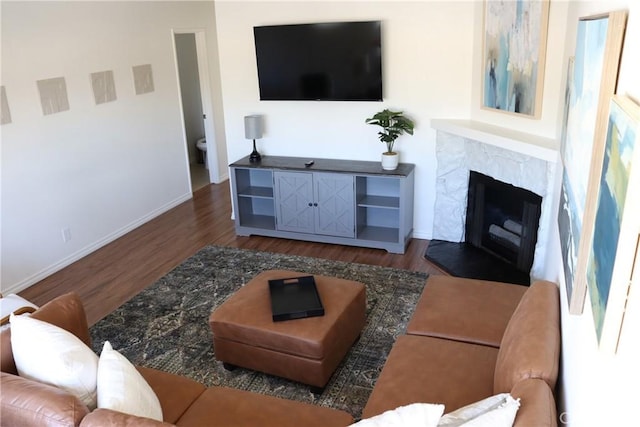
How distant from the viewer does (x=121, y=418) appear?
175 cm

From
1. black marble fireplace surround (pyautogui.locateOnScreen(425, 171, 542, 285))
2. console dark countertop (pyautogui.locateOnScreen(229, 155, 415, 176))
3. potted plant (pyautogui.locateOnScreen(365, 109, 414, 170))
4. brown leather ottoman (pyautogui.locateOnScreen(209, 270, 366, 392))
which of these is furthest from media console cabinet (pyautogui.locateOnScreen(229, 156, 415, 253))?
brown leather ottoman (pyautogui.locateOnScreen(209, 270, 366, 392))

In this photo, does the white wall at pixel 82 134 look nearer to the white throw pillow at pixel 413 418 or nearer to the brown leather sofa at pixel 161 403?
the brown leather sofa at pixel 161 403

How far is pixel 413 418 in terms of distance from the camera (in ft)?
5.35

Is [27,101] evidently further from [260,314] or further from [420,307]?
[420,307]

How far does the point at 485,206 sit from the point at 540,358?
2.85m

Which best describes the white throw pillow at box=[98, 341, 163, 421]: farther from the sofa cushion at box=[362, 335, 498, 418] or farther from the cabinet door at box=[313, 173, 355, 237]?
the cabinet door at box=[313, 173, 355, 237]

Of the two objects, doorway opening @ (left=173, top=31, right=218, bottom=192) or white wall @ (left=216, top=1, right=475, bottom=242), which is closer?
white wall @ (left=216, top=1, right=475, bottom=242)

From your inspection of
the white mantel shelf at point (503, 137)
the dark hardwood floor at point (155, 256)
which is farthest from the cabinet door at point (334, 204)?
the white mantel shelf at point (503, 137)

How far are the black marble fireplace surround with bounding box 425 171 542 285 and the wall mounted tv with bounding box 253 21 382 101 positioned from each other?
Answer: 134 centimetres

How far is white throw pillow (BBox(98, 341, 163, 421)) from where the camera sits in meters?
1.91

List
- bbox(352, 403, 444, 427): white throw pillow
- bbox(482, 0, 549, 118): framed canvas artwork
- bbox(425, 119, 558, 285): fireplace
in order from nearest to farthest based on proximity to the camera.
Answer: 1. bbox(352, 403, 444, 427): white throw pillow
2. bbox(482, 0, 549, 118): framed canvas artwork
3. bbox(425, 119, 558, 285): fireplace

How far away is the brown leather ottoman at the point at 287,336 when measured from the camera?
2.93 metres

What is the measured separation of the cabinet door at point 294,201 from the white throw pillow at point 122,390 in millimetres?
3155

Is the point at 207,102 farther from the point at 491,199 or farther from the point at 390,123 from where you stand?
the point at 491,199
